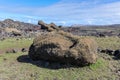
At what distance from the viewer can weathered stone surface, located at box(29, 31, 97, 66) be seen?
66.2 feet

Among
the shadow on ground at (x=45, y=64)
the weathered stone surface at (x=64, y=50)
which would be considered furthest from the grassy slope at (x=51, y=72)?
the weathered stone surface at (x=64, y=50)

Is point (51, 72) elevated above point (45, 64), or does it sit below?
below

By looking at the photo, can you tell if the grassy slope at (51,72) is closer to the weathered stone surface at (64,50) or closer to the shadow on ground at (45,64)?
the shadow on ground at (45,64)

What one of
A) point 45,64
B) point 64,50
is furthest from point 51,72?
point 64,50

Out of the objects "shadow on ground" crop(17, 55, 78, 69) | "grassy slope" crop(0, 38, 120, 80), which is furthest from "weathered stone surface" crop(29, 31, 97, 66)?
"grassy slope" crop(0, 38, 120, 80)

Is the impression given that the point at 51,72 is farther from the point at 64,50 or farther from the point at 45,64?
the point at 64,50

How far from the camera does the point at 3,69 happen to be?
2006cm

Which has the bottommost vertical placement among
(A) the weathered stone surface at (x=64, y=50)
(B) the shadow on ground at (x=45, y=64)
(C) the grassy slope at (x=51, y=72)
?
(C) the grassy slope at (x=51, y=72)

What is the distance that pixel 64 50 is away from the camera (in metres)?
20.5

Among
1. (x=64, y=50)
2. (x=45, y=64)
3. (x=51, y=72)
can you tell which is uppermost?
(x=64, y=50)

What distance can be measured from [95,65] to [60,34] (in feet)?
11.7

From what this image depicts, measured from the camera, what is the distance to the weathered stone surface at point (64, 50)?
66.2 ft

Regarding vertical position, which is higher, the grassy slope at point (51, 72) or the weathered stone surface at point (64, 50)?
the weathered stone surface at point (64, 50)

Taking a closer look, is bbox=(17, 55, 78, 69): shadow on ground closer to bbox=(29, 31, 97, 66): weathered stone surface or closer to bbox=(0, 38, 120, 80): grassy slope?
bbox=(29, 31, 97, 66): weathered stone surface
